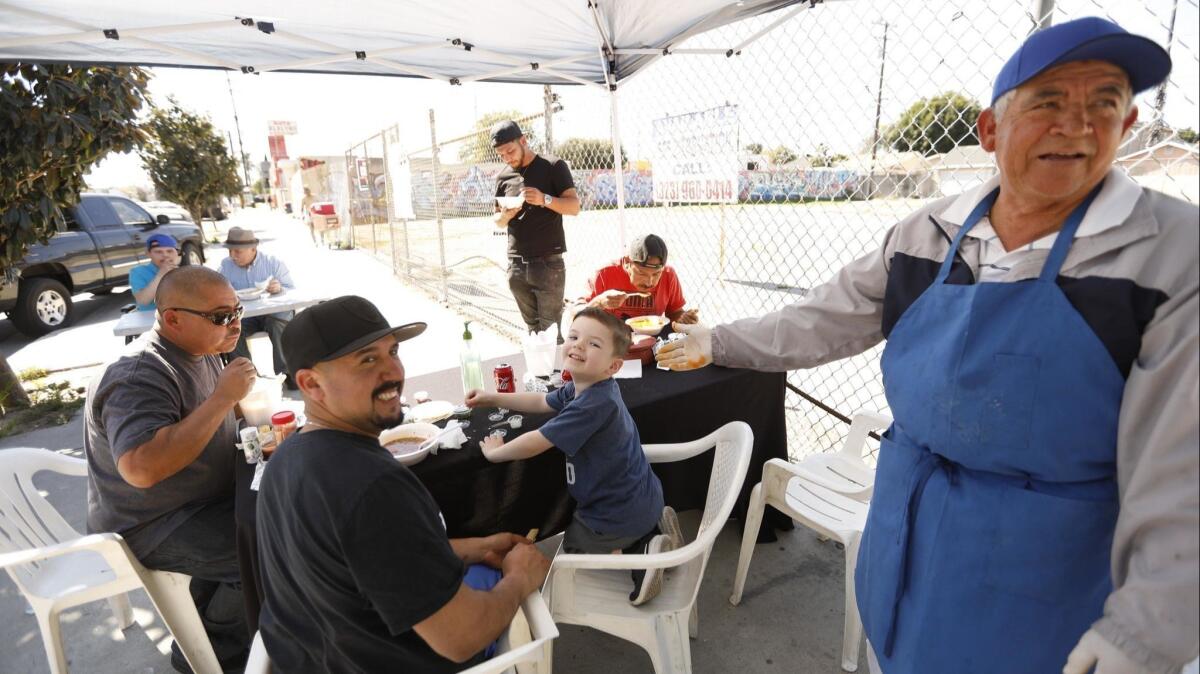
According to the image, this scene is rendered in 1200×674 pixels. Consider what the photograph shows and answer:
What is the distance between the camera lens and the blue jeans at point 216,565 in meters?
2.05

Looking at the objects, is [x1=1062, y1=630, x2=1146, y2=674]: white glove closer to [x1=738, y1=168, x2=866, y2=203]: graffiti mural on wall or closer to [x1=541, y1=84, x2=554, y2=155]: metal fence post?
[x1=738, y1=168, x2=866, y2=203]: graffiti mural on wall

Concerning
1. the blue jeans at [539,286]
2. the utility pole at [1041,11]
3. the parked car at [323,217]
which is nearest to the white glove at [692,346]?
the utility pole at [1041,11]

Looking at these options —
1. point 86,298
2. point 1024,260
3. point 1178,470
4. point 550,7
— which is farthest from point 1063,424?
point 86,298

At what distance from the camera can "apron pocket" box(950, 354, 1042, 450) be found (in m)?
1.10

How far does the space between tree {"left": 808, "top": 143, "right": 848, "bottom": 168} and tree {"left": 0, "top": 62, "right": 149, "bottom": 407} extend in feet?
19.4

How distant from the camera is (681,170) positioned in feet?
15.1

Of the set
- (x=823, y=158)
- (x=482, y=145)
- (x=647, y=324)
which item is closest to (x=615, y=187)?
(x=823, y=158)

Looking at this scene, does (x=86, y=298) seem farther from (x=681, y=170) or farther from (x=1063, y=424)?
(x=1063, y=424)

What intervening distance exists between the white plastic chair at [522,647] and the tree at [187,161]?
1983 cm

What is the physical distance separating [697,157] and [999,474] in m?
3.64

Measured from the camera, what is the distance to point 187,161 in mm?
18672

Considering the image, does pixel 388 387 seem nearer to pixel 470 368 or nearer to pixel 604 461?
pixel 604 461

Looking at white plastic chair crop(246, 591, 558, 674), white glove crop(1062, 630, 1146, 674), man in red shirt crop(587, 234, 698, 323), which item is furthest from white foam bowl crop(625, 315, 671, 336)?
white glove crop(1062, 630, 1146, 674)

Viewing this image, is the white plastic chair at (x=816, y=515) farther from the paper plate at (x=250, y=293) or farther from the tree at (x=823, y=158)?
the paper plate at (x=250, y=293)
